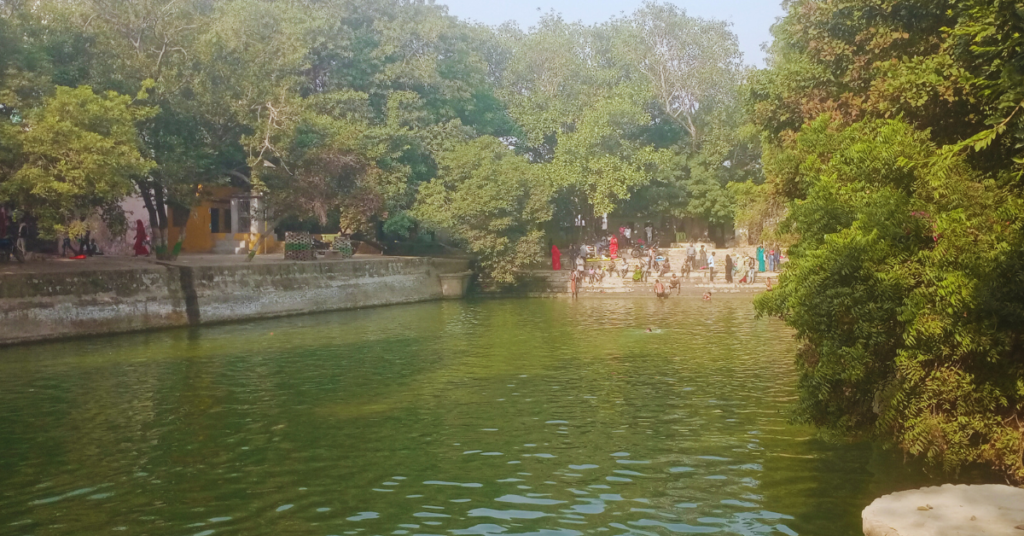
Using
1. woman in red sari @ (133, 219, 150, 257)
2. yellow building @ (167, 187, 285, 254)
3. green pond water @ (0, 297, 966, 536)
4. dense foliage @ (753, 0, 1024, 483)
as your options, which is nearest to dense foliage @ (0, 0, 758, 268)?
woman in red sari @ (133, 219, 150, 257)

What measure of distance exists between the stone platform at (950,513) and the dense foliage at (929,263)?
3.53 feet

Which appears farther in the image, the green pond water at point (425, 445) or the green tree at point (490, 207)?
the green tree at point (490, 207)

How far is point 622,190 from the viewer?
41.2 m

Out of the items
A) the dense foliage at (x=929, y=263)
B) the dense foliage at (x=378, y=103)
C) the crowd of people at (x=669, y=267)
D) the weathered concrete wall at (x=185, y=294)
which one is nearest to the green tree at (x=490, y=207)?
the dense foliage at (x=378, y=103)

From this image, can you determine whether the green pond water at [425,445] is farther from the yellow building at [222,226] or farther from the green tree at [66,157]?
the yellow building at [222,226]

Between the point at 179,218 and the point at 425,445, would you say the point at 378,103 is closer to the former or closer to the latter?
the point at 179,218

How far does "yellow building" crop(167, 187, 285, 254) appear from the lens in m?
36.5

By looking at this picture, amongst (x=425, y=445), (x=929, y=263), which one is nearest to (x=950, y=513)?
(x=929, y=263)

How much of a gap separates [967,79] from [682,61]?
41.1 meters

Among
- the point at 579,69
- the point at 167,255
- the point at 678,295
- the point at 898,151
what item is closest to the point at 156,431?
the point at 898,151

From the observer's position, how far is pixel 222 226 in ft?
125

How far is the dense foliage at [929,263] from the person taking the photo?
727 centimetres

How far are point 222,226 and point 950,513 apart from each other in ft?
117

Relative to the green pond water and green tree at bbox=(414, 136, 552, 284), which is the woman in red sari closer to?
green tree at bbox=(414, 136, 552, 284)
